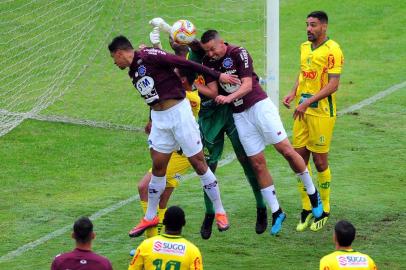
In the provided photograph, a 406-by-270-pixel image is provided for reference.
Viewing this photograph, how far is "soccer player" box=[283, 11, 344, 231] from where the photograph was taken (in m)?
12.7

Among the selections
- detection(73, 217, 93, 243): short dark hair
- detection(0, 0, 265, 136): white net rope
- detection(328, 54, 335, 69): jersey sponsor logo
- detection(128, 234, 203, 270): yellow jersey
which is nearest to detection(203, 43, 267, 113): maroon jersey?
detection(328, 54, 335, 69): jersey sponsor logo

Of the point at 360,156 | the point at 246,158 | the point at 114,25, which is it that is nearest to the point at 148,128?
the point at 246,158

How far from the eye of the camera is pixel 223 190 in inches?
575

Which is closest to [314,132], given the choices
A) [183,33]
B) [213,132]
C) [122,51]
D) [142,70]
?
[213,132]

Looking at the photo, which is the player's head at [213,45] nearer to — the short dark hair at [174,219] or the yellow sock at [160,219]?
the yellow sock at [160,219]

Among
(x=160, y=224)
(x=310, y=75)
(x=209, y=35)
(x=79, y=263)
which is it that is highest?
(x=209, y=35)

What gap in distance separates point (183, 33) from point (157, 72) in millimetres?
695

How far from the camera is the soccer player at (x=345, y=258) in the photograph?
8.66 meters

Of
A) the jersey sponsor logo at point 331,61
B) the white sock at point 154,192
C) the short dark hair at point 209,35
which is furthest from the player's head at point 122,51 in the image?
the jersey sponsor logo at point 331,61

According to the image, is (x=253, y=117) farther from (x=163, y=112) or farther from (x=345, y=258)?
(x=345, y=258)

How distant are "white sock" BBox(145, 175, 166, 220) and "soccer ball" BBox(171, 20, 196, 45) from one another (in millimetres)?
1511

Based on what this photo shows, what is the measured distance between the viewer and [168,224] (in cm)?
898

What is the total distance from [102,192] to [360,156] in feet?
13.4

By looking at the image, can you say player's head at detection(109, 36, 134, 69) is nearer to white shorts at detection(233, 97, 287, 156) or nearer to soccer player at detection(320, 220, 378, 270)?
white shorts at detection(233, 97, 287, 156)
